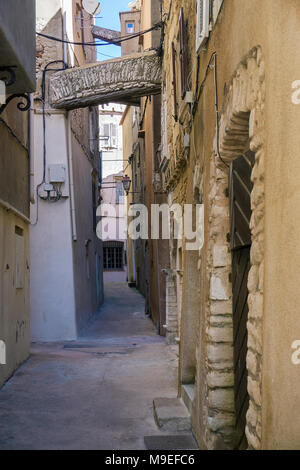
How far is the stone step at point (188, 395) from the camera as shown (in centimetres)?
559

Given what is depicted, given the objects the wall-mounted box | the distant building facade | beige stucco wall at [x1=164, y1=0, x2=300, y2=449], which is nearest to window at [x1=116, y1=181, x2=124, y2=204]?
the distant building facade

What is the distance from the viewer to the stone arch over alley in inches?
123

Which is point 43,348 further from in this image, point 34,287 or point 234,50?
point 234,50

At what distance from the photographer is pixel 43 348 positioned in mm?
11367

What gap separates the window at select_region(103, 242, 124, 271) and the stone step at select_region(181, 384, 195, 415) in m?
28.5

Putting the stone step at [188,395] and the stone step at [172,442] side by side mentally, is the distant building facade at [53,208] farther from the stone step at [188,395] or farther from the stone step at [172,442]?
the stone step at [172,442]

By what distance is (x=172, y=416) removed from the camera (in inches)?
217

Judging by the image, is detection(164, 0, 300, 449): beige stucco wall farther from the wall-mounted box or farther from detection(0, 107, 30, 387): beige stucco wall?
the wall-mounted box

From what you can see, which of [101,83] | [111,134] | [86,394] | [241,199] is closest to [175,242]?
[86,394]

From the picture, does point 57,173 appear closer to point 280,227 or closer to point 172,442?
point 172,442

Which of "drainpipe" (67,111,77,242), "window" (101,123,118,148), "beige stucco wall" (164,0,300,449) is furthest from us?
"window" (101,123,118,148)

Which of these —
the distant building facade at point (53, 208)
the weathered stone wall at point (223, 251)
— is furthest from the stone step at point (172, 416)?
the distant building facade at point (53, 208)

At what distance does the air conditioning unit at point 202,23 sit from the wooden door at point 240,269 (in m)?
1.46
